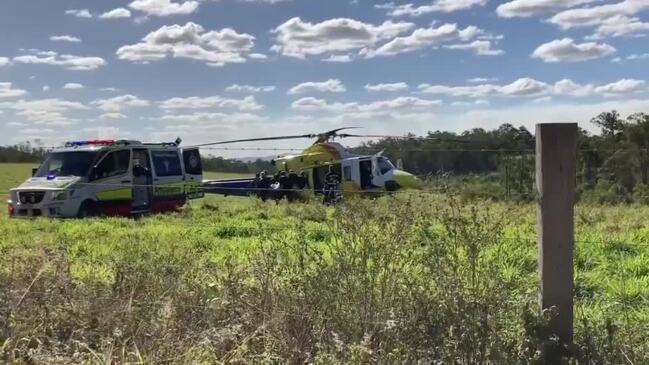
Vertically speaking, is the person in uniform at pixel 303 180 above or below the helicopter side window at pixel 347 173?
below

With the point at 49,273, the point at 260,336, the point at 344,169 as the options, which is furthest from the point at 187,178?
the point at 260,336

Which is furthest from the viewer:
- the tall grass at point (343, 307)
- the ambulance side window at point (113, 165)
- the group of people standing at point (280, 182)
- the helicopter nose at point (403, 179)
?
the helicopter nose at point (403, 179)

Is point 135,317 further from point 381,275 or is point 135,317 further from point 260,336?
point 381,275

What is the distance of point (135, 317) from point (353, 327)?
1488mm

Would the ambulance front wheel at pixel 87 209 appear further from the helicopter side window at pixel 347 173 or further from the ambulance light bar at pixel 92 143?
the helicopter side window at pixel 347 173

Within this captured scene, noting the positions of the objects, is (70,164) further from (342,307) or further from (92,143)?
(342,307)

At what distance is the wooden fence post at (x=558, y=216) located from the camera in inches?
145

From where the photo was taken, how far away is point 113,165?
1875cm

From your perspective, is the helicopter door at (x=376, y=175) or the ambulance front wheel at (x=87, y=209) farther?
the helicopter door at (x=376, y=175)

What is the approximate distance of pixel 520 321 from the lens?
3.81 m

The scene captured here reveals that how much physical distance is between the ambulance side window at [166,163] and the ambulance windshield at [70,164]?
95.7 inches

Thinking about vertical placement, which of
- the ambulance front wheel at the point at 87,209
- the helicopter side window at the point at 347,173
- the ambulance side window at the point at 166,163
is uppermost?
the ambulance side window at the point at 166,163

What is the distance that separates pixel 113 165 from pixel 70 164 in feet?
3.59

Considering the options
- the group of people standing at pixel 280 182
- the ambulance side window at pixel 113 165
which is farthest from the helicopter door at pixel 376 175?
the ambulance side window at pixel 113 165
